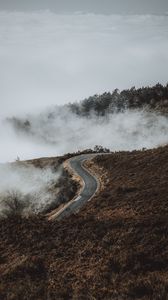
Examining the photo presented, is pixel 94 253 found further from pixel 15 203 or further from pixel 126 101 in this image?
pixel 126 101

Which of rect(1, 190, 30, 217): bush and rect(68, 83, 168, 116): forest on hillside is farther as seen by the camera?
rect(68, 83, 168, 116): forest on hillside

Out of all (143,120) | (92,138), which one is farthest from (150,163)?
(92,138)

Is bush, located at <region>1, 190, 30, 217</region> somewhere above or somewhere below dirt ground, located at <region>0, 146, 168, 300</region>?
above

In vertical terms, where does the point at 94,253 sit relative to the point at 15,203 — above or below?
below

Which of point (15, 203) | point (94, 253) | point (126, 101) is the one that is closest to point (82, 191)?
point (15, 203)

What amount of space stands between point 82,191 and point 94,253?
22.3 metres

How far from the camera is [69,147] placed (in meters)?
129

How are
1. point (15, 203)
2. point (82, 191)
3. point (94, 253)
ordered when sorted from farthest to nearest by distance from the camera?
point (15, 203), point (82, 191), point (94, 253)

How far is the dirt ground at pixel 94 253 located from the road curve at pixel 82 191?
471cm

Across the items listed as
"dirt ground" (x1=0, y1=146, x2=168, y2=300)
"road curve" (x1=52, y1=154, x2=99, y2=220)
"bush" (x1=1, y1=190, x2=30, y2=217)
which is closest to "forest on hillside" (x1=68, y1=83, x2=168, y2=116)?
"road curve" (x1=52, y1=154, x2=99, y2=220)

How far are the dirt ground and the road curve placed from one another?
4715 mm

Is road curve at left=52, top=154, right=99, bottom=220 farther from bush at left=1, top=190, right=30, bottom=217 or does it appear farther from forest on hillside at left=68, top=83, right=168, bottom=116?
forest on hillside at left=68, top=83, right=168, bottom=116

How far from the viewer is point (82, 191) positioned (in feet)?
128

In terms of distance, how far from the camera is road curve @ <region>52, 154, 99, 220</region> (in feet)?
103
